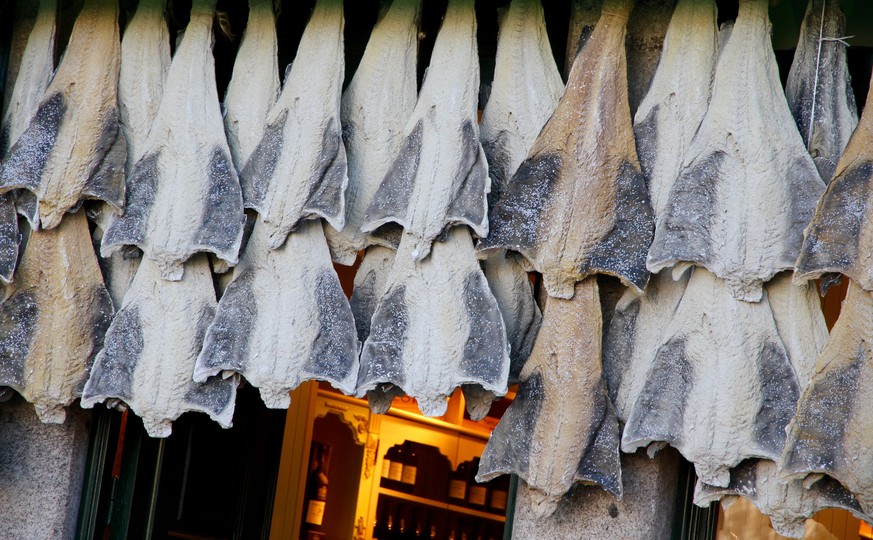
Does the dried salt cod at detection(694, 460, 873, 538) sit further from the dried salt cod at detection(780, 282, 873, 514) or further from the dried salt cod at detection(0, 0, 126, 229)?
the dried salt cod at detection(0, 0, 126, 229)

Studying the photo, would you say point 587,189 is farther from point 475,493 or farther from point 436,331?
point 475,493

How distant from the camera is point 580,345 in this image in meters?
2.56

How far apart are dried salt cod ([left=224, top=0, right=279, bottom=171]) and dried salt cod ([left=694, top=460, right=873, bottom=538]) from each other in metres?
1.40

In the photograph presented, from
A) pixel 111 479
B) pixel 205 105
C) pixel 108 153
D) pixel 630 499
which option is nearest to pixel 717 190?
pixel 630 499

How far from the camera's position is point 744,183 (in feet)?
8.09

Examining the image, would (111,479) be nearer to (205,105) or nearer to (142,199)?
(142,199)

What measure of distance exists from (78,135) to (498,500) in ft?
12.2

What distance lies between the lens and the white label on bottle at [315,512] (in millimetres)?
5824

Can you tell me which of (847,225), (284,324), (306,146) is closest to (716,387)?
(847,225)

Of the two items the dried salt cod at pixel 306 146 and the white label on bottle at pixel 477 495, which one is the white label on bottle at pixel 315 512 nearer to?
the white label on bottle at pixel 477 495

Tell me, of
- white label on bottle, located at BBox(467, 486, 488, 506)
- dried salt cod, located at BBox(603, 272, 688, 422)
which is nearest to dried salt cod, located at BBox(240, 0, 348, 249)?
dried salt cod, located at BBox(603, 272, 688, 422)

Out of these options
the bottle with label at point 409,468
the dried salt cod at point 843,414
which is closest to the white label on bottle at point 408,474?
the bottle with label at point 409,468

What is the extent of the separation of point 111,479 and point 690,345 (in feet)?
5.46

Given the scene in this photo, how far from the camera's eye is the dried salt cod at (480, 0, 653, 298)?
8.34 ft
